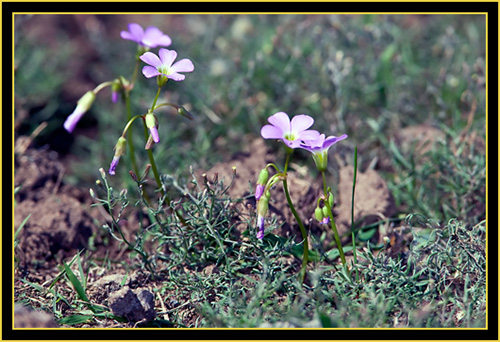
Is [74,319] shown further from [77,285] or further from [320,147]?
[320,147]

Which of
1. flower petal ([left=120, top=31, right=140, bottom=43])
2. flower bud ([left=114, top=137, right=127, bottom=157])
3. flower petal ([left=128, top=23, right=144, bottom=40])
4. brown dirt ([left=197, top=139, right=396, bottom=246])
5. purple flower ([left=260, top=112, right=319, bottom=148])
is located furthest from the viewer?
brown dirt ([left=197, top=139, right=396, bottom=246])

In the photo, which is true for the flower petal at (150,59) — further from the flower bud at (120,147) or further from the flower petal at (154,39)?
the flower bud at (120,147)

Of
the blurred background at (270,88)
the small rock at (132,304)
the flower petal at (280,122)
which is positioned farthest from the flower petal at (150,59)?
the blurred background at (270,88)

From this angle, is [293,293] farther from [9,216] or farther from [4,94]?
[4,94]

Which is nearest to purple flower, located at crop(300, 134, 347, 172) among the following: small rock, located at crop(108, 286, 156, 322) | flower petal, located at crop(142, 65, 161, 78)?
flower petal, located at crop(142, 65, 161, 78)

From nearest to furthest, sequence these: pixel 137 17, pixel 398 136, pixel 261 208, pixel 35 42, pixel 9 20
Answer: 1. pixel 261 208
2. pixel 9 20
3. pixel 398 136
4. pixel 35 42
5. pixel 137 17

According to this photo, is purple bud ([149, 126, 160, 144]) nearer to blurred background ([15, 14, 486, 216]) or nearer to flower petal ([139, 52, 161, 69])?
flower petal ([139, 52, 161, 69])
